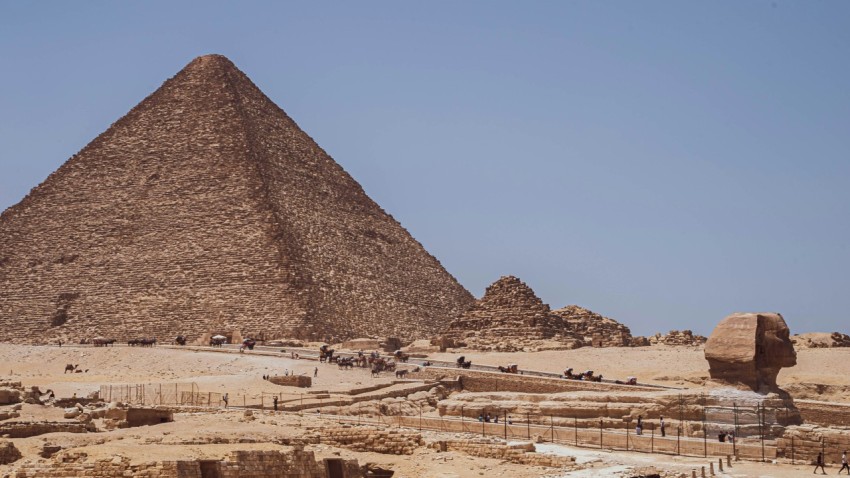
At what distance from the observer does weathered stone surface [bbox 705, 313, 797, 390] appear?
24.0m

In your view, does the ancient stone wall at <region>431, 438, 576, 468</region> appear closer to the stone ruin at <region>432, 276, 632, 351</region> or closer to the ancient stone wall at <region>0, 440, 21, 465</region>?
the ancient stone wall at <region>0, 440, 21, 465</region>

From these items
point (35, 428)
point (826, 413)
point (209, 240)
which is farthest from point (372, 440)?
point (209, 240)

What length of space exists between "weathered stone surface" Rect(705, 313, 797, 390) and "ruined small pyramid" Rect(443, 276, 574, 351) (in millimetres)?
33903

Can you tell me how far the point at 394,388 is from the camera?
34.7m

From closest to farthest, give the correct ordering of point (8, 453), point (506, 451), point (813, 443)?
point (8, 453) → point (506, 451) → point (813, 443)

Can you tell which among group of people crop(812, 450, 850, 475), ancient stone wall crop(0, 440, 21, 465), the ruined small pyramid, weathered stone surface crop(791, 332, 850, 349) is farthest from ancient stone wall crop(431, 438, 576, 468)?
the ruined small pyramid

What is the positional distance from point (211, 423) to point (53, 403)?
17.2 ft

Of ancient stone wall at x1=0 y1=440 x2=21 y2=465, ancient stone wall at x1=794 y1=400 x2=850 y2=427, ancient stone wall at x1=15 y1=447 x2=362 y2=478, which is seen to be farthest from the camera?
ancient stone wall at x1=794 y1=400 x2=850 y2=427

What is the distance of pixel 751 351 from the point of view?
78.3 feet

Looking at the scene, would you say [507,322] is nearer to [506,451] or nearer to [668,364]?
[668,364]

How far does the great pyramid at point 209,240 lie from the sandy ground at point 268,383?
2158 centimetres

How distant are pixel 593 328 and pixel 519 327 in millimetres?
5033

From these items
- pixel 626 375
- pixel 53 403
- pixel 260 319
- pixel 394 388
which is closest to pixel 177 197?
pixel 260 319

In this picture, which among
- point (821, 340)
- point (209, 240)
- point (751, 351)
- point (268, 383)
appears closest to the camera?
point (751, 351)
